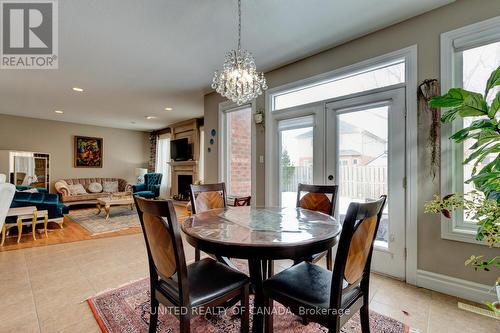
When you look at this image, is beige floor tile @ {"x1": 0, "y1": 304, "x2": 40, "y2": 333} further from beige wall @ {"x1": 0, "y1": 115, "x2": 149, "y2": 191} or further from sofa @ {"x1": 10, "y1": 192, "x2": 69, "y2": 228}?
beige wall @ {"x1": 0, "y1": 115, "x2": 149, "y2": 191}

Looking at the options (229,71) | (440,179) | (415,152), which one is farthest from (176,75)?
(440,179)

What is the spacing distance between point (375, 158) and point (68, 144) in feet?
26.7

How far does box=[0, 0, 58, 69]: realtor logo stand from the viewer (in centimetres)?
212

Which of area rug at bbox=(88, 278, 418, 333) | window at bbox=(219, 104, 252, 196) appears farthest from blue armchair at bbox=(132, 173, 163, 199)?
area rug at bbox=(88, 278, 418, 333)

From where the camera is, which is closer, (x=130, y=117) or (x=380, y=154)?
(x=380, y=154)

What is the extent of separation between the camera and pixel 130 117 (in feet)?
21.3

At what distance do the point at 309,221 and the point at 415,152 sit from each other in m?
1.41

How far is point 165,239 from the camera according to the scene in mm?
1143

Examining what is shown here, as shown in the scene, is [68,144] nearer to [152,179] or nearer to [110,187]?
[110,187]

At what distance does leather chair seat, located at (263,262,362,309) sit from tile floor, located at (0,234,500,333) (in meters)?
0.87

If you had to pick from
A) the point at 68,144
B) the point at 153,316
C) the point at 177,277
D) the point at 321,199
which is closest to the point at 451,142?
the point at 321,199

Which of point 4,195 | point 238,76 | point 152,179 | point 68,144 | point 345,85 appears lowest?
point 152,179

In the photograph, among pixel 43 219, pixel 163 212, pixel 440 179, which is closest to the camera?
pixel 163 212

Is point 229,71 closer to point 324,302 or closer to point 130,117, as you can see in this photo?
point 324,302
